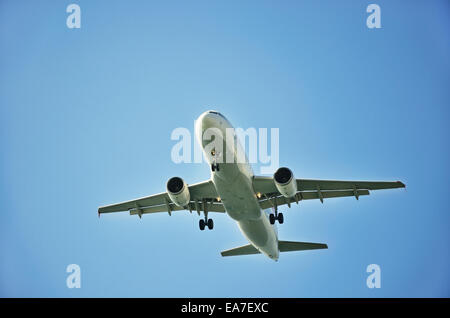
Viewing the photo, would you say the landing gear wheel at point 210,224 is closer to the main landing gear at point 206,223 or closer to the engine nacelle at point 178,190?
the main landing gear at point 206,223

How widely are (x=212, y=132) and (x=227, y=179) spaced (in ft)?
8.34

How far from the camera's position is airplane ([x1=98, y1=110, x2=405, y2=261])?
2914 centimetres

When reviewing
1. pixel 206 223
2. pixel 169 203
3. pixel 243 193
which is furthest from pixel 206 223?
pixel 243 193

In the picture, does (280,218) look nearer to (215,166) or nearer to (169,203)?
(215,166)

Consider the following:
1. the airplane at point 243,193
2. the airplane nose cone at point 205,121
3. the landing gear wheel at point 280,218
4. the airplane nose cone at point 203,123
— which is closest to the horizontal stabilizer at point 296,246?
the airplane at point 243,193

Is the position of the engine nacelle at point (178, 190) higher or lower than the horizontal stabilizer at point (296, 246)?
higher

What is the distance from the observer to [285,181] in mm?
30125

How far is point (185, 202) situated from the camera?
31562mm

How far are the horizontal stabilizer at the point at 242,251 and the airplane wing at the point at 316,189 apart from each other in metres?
5.45

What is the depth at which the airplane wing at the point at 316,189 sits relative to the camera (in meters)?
31.5
